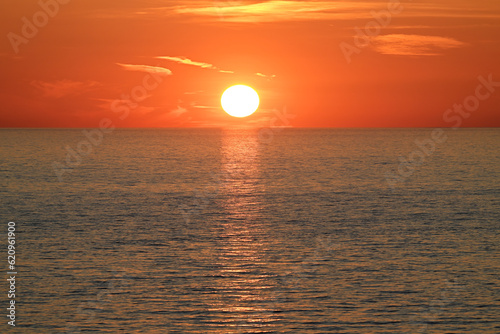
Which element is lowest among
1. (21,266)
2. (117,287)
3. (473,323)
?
(473,323)

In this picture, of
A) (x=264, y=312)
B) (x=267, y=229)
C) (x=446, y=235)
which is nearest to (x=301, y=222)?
(x=267, y=229)

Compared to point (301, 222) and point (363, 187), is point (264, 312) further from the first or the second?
point (363, 187)

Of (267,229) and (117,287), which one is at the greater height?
(267,229)

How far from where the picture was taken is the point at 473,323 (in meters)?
30.4

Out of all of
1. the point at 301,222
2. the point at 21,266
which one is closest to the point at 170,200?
the point at 301,222

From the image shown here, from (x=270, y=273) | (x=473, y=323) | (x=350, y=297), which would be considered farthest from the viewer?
(x=270, y=273)

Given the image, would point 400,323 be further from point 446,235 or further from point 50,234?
point 50,234

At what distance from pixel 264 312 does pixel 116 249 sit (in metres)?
18.2

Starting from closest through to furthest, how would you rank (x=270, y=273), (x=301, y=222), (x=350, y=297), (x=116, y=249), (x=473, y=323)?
(x=473, y=323), (x=350, y=297), (x=270, y=273), (x=116, y=249), (x=301, y=222)

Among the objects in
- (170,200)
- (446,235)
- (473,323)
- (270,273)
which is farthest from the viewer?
(170,200)

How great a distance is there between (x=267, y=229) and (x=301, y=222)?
16.8 ft

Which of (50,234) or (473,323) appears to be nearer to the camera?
(473,323)

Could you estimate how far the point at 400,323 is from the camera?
3042cm

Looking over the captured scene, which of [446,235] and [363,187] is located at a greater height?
[363,187]
